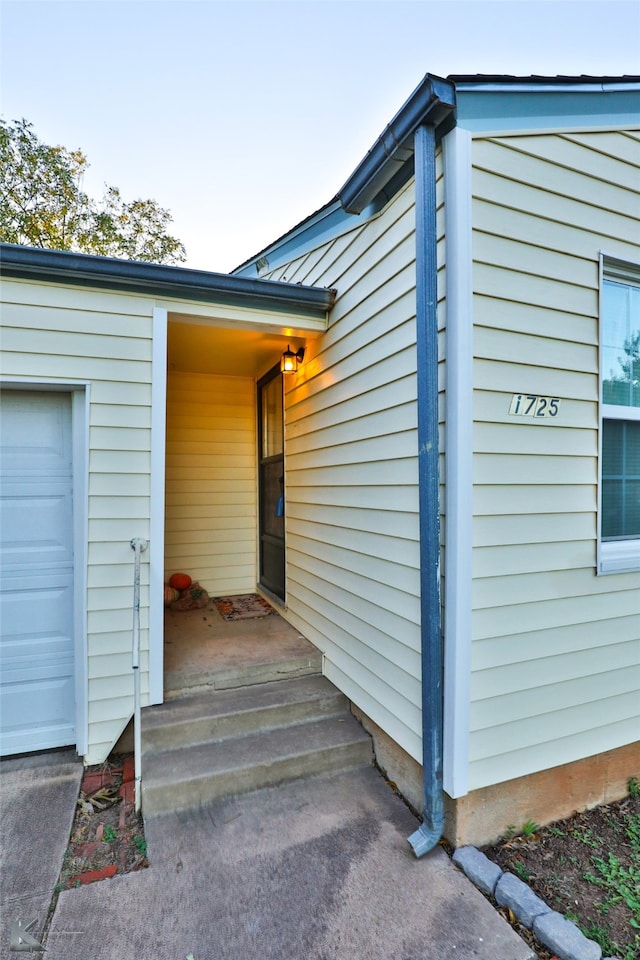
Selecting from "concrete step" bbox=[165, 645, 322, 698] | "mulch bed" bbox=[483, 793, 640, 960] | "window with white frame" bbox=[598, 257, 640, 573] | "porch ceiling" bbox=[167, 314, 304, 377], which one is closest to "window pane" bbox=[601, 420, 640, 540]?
"window with white frame" bbox=[598, 257, 640, 573]

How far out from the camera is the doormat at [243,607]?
4.16 m

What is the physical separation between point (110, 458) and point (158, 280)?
1084 millimetres

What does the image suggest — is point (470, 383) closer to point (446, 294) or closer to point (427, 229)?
point (446, 294)

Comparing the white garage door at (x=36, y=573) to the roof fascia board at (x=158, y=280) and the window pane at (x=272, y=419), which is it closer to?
the roof fascia board at (x=158, y=280)

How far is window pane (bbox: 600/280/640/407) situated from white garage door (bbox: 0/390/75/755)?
3.05 metres

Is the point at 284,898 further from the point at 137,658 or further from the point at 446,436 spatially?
the point at 446,436

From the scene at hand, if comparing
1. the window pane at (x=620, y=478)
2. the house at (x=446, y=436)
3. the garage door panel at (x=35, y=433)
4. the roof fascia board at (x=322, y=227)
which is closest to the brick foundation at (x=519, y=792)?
the house at (x=446, y=436)

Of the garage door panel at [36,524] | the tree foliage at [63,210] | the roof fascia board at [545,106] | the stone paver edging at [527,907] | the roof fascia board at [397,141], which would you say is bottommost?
the stone paver edging at [527,907]

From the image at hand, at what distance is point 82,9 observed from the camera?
4.30 metres

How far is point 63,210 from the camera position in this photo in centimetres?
1039

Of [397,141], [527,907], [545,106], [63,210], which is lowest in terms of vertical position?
[527,907]

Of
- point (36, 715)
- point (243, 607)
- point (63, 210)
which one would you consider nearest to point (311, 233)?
point (243, 607)

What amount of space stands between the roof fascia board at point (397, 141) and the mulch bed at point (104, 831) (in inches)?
131

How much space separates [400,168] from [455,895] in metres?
3.16
